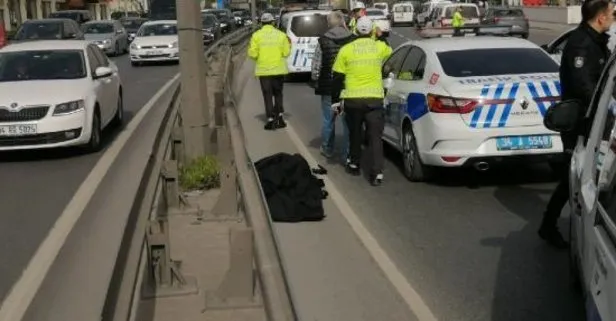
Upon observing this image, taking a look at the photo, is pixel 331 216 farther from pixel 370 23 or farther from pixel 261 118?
pixel 261 118

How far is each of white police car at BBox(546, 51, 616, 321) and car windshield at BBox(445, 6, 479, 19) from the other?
36.6 metres

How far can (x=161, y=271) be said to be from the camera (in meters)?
5.64

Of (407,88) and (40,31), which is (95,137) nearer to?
(407,88)

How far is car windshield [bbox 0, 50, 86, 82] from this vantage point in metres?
13.0

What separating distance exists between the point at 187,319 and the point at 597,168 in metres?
2.39

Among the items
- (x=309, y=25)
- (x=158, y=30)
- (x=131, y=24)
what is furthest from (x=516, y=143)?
(x=131, y=24)

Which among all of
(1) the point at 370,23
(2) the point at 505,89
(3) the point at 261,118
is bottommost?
(3) the point at 261,118

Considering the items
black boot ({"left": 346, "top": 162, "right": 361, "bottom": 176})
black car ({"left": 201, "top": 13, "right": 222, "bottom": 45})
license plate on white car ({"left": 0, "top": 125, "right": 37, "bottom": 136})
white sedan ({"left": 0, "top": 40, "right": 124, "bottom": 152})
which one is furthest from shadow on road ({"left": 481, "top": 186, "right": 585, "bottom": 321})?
black car ({"left": 201, "top": 13, "right": 222, "bottom": 45})

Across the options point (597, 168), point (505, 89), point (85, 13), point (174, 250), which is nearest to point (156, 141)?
point (174, 250)

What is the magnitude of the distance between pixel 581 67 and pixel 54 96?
7330 mm

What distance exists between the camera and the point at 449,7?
1670 inches

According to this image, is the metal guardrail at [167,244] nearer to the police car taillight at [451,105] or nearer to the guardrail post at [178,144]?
the guardrail post at [178,144]

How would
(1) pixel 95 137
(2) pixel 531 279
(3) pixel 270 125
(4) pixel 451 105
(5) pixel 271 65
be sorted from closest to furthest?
(2) pixel 531 279 < (4) pixel 451 105 < (1) pixel 95 137 < (5) pixel 271 65 < (3) pixel 270 125

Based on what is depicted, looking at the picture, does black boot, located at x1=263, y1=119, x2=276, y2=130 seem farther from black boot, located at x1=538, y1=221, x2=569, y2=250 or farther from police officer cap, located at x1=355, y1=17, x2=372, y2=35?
black boot, located at x1=538, y1=221, x2=569, y2=250
